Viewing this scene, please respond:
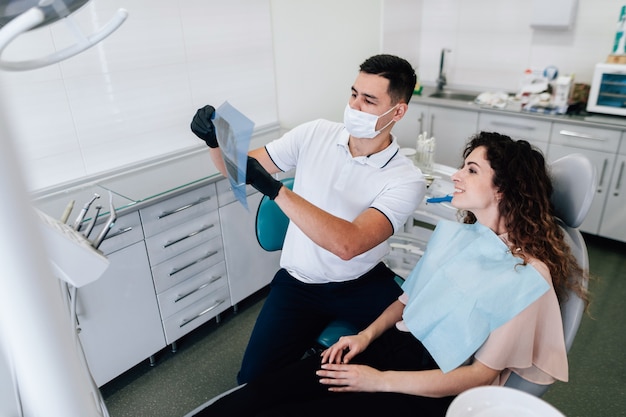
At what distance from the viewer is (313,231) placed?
4.47 ft

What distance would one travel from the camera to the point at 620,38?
2910 mm

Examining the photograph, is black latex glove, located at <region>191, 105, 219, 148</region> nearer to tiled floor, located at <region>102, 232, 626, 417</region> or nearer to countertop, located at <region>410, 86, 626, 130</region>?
tiled floor, located at <region>102, 232, 626, 417</region>

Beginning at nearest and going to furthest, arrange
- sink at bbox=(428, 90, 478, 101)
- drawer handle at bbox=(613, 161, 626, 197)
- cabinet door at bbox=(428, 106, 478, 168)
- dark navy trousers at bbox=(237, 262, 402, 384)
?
dark navy trousers at bbox=(237, 262, 402, 384), drawer handle at bbox=(613, 161, 626, 197), cabinet door at bbox=(428, 106, 478, 168), sink at bbox=(428, 90, 478, 101)

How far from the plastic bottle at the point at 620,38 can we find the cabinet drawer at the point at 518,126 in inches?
23.4

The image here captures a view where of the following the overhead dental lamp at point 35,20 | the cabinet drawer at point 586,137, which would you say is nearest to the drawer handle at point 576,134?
the cabinet drawer at point 586,137

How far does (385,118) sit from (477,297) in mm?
773

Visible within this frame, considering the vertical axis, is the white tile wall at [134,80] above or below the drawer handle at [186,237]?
above

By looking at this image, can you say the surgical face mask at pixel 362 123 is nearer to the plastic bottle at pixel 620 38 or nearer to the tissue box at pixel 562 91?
the tissue box at pixel 562 91

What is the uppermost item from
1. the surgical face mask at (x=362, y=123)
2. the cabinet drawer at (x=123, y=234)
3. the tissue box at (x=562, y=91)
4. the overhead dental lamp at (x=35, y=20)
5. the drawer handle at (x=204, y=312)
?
the overhead dental lamp at (x=35, y=20)

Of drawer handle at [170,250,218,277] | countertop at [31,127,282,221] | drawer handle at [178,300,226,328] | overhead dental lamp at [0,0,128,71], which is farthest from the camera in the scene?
drawer handle at [178,300,226,328]

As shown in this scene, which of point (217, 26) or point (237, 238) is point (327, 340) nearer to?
point (237, 238)

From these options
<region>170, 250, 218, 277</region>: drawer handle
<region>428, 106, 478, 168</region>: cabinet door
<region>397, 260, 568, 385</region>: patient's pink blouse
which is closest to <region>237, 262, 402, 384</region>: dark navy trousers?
<region>397, 260, 568, 385</region>: patient's pink blouse

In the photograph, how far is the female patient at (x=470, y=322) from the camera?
3.76 feet

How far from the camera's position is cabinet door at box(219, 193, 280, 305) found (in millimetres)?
2379
